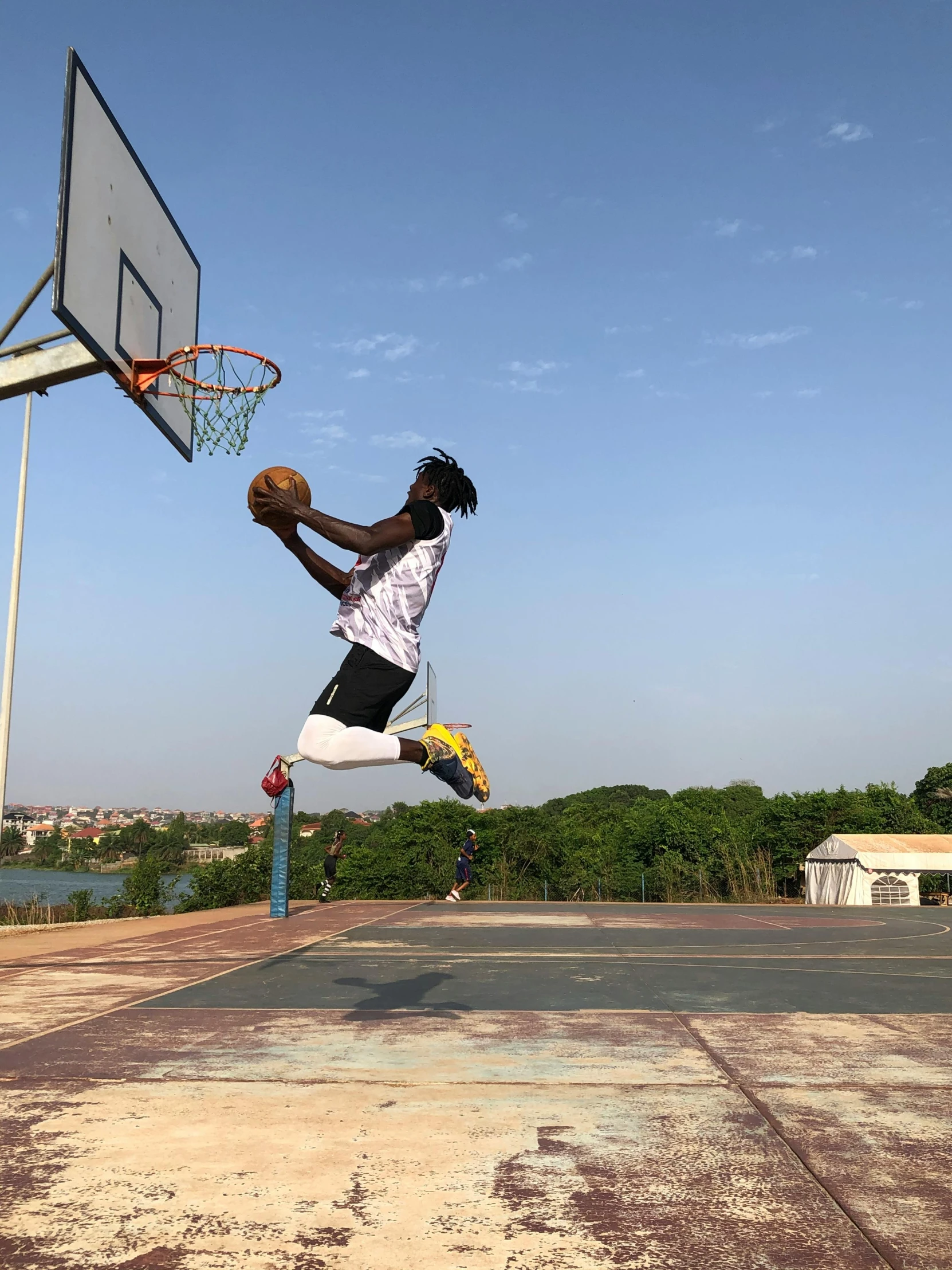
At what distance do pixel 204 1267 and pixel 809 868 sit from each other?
3035 centimetres

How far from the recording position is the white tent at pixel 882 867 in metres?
25.7

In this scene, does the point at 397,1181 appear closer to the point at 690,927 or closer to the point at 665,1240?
the point at 665,1240

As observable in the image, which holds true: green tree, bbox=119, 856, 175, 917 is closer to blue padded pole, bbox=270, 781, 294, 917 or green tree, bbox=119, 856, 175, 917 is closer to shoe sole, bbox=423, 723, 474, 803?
blue padded pole, bbox=270, 781, 294, 917

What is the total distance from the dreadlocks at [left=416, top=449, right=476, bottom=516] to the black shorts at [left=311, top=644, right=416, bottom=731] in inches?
31.3

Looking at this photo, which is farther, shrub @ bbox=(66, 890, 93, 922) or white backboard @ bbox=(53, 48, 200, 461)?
shrub @ bbox=(66, 890, 93, 922)

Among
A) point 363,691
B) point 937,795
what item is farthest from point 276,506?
point 937,795

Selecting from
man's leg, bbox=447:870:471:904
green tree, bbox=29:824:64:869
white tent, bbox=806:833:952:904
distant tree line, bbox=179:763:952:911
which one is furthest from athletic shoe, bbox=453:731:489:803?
green tree, bbox=29:824:64:869

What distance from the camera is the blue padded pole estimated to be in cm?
1330

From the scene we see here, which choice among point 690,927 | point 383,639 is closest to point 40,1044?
point 383,639

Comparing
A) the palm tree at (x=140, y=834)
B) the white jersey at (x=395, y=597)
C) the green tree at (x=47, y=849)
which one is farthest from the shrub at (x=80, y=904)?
the palm tree at (x=140, y=834)

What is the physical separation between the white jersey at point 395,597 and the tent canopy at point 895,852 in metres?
25.0

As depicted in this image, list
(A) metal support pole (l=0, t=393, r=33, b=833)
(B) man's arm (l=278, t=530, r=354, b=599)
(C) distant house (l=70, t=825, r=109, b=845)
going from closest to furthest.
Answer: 1. (B) man's arm (l=278, t=530, r=354, b=599)
2. (A) metal support pole (l=0, t=393, r=33, b=833)
3. (C) distant house (l=70, t=825, r=109, b=845)

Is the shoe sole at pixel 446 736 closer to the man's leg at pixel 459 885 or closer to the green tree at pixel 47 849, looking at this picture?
the man's leg at pixel 459 885

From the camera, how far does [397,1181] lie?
101 inches
